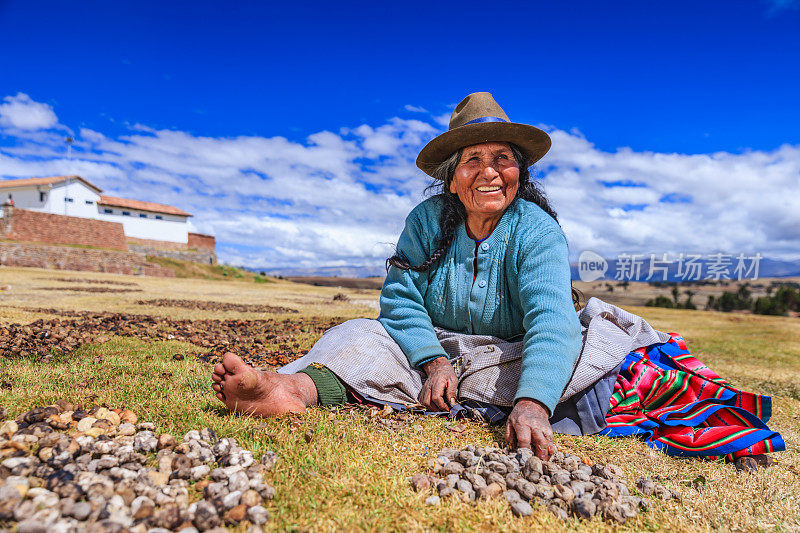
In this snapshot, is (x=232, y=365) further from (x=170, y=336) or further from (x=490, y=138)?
(x=170, y=336)

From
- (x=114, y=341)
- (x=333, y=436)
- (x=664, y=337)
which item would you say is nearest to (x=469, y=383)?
(x=333, y=436)

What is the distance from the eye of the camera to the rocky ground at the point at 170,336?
4863mm

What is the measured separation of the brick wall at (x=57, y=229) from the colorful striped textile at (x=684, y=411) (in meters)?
49.5

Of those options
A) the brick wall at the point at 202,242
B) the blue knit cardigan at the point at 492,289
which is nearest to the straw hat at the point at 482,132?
the blue knit cardigan at the point at 492,289

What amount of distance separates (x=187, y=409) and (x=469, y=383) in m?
2.00

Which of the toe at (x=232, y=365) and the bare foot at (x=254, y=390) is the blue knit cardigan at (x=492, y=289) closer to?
the bare foot at (x=254, y=390)

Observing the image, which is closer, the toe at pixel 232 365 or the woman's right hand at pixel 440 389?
the toe at pixel 232 365

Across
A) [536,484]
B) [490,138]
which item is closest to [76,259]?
[490,138]

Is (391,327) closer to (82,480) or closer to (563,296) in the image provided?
(563,296)

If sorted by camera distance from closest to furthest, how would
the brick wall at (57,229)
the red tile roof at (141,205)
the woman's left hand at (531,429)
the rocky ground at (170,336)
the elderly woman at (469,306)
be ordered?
1. the woman's left hand at (531,429)
2. the elderly woman at (469,306)
3. the rocky ground at (170,336)
4. the brick wall at (57,229)
5. the red tile roof at (141,205)

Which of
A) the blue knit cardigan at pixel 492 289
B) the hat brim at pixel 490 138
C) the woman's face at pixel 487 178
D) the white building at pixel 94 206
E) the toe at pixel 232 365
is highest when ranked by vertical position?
the white building at pixel 94 206

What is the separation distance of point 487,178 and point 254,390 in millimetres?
2323

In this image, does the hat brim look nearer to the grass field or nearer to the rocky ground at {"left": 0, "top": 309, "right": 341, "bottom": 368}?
the grass field

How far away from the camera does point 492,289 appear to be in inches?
146
